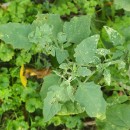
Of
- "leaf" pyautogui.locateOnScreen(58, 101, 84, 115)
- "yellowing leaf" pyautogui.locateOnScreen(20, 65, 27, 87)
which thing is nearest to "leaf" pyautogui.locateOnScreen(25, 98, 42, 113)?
"yellowing leaf" pyautogui.locateOnScreen(20, 65, 27, 87)

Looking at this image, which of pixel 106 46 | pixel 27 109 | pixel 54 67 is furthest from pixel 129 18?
pixel 27 109

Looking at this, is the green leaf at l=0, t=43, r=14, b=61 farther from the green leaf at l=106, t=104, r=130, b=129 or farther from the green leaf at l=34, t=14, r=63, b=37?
the green leaf at l=106, t=104, r=130, b=129

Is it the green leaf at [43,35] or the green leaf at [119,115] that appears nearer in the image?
the green leaf at [43,35]

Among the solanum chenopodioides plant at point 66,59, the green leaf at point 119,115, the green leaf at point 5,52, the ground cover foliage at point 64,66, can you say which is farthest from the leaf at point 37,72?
the green leaf at point 119,115

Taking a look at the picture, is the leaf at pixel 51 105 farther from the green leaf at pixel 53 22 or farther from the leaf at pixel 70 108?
the green leaf at pixel 53 22

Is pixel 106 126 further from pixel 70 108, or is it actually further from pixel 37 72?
pixel 37 72

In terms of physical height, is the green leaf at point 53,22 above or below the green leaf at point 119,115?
above

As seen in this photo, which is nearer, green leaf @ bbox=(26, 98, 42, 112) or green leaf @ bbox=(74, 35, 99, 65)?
green leaf @ bbox=(74, 35, 99, 65)
